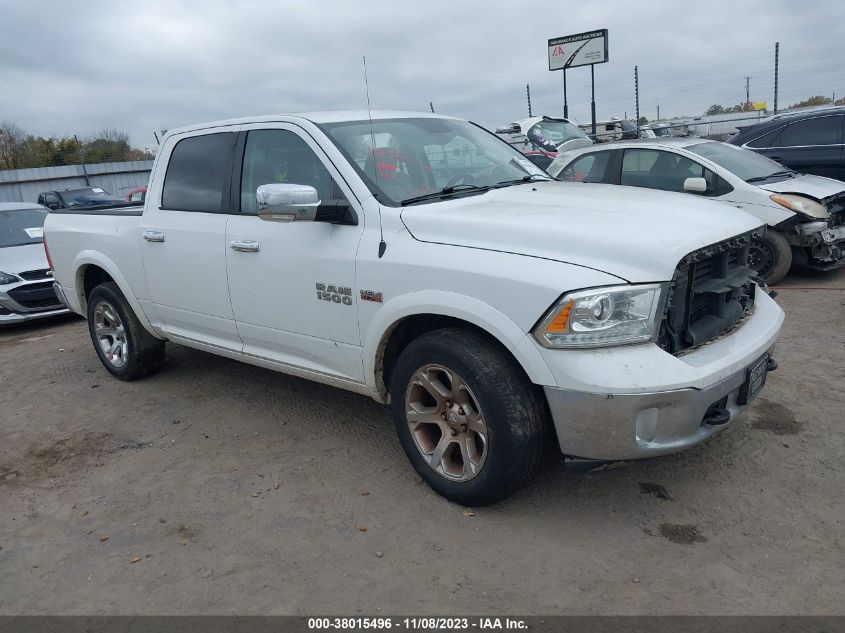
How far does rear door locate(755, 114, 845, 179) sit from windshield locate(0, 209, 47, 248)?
33.1 ft

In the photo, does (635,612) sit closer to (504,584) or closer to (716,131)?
(504,584)

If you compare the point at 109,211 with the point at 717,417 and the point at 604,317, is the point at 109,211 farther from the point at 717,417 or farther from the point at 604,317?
the point at 717,417

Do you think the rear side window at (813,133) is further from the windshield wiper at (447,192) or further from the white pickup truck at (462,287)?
the windshield wiper at (447,192)

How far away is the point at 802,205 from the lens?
7207 millimetres

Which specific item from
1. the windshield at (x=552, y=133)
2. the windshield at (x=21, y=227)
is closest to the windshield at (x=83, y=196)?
the windshield at (x=21, y=227)

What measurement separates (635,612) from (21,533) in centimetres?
297

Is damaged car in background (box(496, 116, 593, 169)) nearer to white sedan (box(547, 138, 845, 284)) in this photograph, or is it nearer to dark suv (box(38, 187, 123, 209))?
white sedan (box(547, 138, 845, 284))

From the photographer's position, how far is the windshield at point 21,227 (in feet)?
30.5

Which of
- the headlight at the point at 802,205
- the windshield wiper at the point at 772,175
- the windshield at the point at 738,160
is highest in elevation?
the windshield at the point at 738,160

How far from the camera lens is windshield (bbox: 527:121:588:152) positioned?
623 inches

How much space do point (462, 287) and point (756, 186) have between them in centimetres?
558

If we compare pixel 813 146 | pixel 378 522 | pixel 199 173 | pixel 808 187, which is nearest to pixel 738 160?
pixel 808 187

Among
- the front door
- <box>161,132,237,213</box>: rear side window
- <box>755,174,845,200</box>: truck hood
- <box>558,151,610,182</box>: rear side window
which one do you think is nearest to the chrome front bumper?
the front door

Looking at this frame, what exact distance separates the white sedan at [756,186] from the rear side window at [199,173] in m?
3.76
